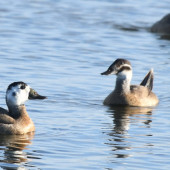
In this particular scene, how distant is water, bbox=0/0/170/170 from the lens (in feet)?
45.2

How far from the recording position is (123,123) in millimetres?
16578

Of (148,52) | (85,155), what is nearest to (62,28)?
(148,52)

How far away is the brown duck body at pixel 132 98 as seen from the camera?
18656mm

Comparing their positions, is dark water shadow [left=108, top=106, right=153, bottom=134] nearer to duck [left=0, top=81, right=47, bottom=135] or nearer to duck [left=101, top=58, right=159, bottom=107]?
duck [left=101, top=58, right=159, bottom=107]

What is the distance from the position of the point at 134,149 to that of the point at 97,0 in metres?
21.3

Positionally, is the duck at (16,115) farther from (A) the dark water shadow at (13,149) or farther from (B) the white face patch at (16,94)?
(A) the dark water shadow at (13,149)

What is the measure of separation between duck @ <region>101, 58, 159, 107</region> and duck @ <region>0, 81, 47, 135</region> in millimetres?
3439

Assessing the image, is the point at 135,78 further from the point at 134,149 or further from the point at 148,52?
the point at 134,149

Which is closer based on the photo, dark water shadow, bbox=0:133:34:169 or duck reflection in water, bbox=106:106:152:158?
dark water shadow, bbox=0:133:34:169

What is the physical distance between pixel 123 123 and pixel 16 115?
7.72 ft

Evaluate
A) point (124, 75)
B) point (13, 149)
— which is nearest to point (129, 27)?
point (124, 75)

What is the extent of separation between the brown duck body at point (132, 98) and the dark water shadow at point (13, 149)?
12.6ft

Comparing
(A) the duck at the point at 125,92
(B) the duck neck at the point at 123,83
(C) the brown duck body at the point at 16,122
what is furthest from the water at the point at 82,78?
(B) the duck neck at the point at 123,83

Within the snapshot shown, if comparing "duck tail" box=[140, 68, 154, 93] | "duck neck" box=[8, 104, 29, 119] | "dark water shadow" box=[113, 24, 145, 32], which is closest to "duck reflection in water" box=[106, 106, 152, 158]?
"duck tail" box=[140, 68, 154, 93]
